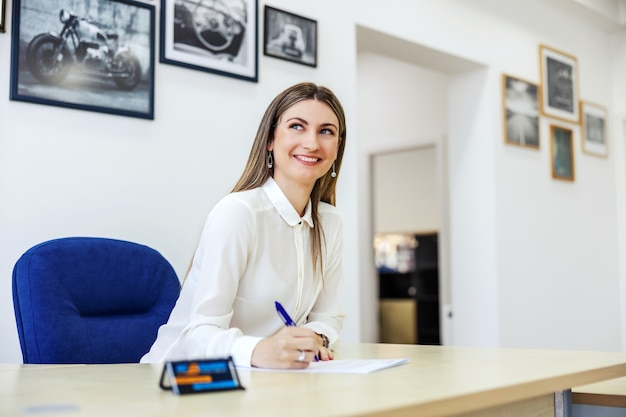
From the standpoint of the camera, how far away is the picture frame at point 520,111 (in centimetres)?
484

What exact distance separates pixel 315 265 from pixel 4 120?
4.27 feet

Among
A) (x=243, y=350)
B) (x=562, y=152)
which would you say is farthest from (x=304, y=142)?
(x=562, y=152)

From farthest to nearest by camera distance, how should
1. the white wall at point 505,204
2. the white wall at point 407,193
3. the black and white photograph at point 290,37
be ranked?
the white wall at point 407,193 < the white wall at point 505,204 < the black and white photograph at point 290,37

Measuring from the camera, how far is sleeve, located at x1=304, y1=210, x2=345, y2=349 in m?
2.02

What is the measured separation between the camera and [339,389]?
1.12 metres

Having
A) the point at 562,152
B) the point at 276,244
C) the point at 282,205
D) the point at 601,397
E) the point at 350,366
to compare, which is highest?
the point at 562,152

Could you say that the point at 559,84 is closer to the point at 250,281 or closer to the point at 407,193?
the point at 407,193

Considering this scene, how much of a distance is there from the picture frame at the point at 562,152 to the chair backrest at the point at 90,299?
364 cm

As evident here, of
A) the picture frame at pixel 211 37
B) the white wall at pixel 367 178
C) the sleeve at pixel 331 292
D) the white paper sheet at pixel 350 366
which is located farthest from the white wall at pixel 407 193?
the white paper sheet at pixel 350 366

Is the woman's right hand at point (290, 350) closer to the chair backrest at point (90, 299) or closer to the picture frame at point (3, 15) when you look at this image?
the chair backrest at point (90, 299)

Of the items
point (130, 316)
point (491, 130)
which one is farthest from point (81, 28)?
point (491, 130)

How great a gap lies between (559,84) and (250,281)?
411cm

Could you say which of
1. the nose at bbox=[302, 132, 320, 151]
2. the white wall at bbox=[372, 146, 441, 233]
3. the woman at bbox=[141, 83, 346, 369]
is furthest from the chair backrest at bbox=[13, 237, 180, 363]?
the white wall at bbox=[372, 146, 441, 233]

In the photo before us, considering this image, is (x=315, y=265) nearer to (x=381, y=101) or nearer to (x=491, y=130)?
(x=491, y=130)
